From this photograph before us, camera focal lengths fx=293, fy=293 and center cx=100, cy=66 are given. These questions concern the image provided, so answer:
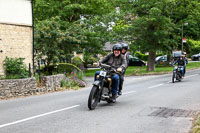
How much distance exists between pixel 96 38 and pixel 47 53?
767 cm

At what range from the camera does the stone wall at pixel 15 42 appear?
53.9 feet

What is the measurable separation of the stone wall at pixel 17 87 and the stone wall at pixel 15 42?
329 centimetres

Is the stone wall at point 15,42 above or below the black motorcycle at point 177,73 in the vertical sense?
above

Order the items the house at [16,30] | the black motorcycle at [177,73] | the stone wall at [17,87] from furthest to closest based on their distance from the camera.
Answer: the black motorcycle at [177,73]
the house at [16,30]
the stone wall at [17,87]

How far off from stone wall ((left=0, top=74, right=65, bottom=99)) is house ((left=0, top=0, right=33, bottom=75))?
302cm

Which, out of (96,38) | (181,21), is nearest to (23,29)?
(96,38)

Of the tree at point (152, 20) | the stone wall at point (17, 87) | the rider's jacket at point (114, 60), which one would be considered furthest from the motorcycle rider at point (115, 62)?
the tree at point (152, 20)

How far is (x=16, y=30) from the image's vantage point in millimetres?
17250

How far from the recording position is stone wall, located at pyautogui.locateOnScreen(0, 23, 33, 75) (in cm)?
1644

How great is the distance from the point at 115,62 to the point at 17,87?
545 cm

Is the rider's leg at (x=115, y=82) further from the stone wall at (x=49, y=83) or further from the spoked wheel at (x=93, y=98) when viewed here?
the stone wall at (x=49, y=83)

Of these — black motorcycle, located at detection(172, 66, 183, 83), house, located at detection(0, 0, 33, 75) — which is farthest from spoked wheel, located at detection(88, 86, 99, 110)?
black motorcycle, located at detection(172, 66, 183, 83)

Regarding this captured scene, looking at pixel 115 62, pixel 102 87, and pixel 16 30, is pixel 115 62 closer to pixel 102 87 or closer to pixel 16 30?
pixel 102 87

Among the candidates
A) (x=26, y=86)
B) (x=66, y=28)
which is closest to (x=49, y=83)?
(x=26, y=86)
